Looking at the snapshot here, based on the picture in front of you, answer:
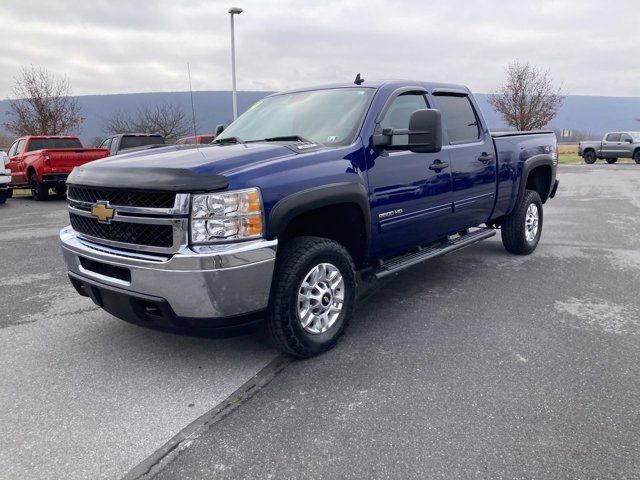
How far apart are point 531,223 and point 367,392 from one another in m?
4.46

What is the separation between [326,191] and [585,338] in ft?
7.31

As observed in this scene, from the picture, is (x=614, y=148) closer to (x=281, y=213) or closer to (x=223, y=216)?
(x=281, y=213)

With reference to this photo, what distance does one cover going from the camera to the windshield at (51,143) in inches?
610

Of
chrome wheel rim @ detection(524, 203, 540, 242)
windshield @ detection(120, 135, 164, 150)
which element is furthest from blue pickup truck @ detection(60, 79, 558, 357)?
windshield @ detection(120, 135, 164, 150)

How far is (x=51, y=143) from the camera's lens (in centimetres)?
1577

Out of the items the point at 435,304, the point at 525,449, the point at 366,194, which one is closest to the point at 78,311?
the point at 366,194

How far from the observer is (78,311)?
14.9ft

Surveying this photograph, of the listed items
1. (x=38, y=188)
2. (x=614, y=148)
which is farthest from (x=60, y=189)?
(x=614, y=148)

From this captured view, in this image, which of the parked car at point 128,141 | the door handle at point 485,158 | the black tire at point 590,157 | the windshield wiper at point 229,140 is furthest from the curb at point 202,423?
the black tire at point 590,157

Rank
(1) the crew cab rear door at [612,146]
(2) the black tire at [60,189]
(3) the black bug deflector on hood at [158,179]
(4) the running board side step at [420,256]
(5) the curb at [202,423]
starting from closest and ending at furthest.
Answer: (5) the curb at [202,423] < (3) the black bug deflector on hood at [158,179] < (4) the running board side step at [420,256] < (2) the black tire at [60,189] < (1) the crew cab rear door at [612,146]

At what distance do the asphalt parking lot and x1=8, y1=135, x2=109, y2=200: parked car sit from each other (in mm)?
9971

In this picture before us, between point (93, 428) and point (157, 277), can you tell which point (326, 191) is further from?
point (93, 428)

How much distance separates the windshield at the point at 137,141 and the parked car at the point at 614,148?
27.5m

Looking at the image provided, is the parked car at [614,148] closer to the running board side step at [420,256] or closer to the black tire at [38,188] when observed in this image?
the running board side step at [420,256]
